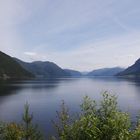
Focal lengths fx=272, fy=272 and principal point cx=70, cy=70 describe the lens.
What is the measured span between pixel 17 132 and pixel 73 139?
40.6 ft

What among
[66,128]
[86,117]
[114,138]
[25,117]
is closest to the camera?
[114,138]

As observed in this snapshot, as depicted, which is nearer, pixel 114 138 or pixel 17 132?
pixel 114 138

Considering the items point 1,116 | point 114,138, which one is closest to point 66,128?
point 114,138

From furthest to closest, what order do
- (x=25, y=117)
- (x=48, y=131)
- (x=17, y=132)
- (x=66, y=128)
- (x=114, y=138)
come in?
(x=48, y=131) < (x=25, y=117) < (x=17, y=132) < (x=66, y=128) < (x=114, y=138)

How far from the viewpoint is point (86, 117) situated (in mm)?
26016

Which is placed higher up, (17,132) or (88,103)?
(88,103)

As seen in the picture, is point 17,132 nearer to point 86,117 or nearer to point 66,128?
point 66,128

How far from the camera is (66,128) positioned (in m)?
27.7

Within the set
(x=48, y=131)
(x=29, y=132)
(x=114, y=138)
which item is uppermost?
(x=114, y=138)

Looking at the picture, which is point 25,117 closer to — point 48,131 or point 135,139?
point 135,139

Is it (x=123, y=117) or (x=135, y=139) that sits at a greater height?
(x=123, y=117)

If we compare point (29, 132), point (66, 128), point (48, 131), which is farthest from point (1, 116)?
point (66, 128)

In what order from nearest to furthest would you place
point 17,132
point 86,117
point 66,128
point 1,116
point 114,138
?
point 114,138 < point 86,117 < point 66,128 < point 17,132 < point 1,116

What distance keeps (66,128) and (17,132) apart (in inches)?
424
